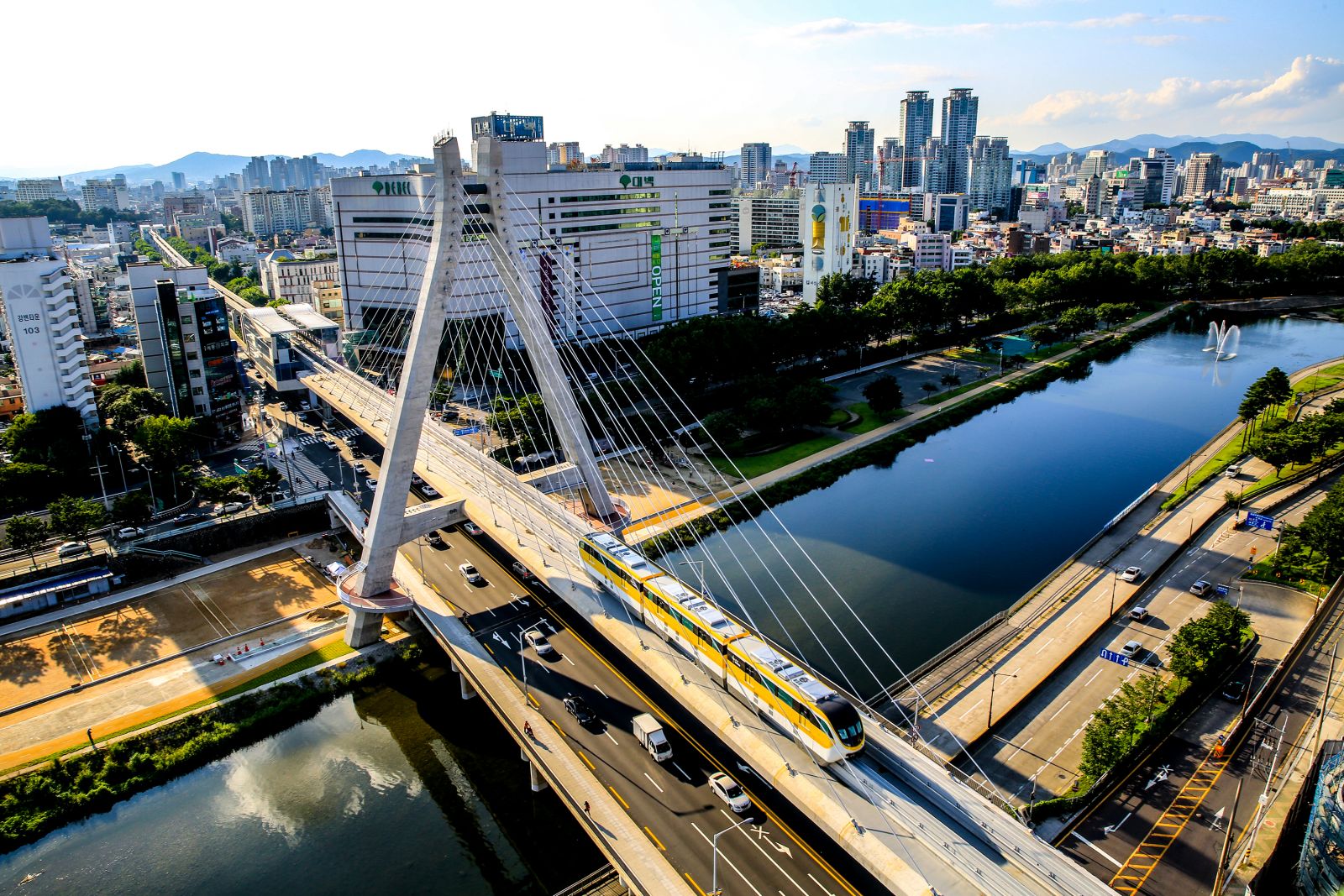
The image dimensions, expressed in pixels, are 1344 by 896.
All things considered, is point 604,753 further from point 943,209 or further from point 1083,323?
point 943,209

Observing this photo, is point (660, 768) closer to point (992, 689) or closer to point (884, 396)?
point (992, 689)

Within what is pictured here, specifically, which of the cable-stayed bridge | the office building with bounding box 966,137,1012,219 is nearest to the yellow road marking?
the cable-stayed bridge

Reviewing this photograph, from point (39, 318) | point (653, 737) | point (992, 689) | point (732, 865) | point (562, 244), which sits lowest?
point (992, 689)

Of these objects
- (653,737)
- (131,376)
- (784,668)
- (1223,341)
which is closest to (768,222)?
(1223,341)

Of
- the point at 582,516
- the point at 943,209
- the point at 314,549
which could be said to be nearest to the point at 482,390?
the point at 314,549

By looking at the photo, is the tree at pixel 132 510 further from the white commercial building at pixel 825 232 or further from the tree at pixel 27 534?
the white commercial building at pixel 825 232

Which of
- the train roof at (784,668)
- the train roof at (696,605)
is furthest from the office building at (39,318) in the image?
the train roof at (784,668)
